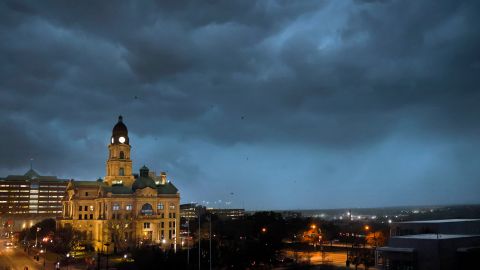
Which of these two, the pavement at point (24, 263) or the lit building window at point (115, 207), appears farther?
the lit building window at point (115, 207)

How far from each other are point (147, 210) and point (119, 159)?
66.0 ft

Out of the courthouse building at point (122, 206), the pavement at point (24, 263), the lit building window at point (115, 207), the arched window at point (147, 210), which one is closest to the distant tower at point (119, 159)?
the courthouse building at point (122, 206)

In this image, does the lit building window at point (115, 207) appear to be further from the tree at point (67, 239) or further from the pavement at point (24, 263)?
the pavement at point (24, 263)

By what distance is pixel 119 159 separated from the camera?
14450 centimetres

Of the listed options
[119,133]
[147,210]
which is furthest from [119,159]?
[147,210]

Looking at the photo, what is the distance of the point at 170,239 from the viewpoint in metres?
136

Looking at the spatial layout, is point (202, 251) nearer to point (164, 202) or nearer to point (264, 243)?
point (264, 243)

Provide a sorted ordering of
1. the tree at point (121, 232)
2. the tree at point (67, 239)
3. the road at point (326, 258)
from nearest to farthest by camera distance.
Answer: the road at point (326, 258) → the tree at point (67, 239) → the tree at point (121, 232)

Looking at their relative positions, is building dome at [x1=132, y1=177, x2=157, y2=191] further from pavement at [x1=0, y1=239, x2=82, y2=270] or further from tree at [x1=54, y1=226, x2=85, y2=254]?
pavement at [x1=0, y1=239, x2=82, y2=270]

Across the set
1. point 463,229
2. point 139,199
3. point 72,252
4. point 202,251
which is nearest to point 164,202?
point 139,199

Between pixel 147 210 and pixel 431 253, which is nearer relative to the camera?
pixel 431 253

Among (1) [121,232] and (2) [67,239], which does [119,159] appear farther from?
(2) [67,239]

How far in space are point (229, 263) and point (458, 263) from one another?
31.7 meters

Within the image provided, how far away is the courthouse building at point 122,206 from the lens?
130 m
